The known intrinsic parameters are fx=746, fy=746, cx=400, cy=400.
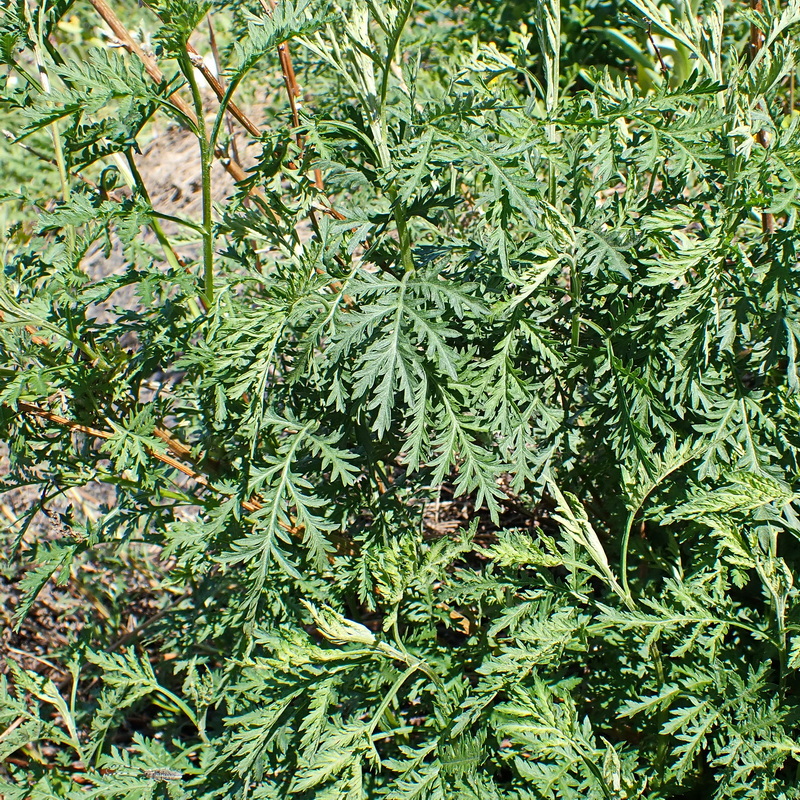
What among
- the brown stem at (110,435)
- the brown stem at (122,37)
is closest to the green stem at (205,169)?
the brown stem at (122,37)

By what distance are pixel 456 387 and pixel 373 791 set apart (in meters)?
1.15

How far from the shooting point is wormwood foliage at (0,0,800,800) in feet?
6.08

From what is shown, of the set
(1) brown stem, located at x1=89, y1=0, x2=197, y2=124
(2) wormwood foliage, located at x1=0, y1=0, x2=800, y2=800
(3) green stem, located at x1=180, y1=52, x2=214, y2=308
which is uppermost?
(1) brown stem, located at x1=89, y1=0, x2=197, y2=124

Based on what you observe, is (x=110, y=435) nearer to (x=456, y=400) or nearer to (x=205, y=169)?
(x=205, y=169)

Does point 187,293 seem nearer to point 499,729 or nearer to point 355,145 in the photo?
point 355,145

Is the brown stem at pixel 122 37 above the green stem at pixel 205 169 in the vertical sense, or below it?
above

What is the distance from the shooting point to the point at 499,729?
1900 millimetres

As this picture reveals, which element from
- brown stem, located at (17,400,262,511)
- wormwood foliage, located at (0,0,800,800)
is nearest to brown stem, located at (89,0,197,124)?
wormwood foliage, located at (0,0,800,800)

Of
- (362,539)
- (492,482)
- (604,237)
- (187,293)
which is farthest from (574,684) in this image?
(187,293)

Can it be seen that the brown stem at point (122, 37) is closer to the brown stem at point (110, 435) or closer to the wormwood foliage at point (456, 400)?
the wormwood foliage at point (456, 400)

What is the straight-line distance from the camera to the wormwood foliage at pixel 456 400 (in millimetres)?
1854

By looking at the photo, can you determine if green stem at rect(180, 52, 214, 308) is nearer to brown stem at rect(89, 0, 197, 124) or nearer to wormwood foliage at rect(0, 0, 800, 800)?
wormwood foliage at rect(0, 0, 800, 800)

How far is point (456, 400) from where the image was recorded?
6.61 ft

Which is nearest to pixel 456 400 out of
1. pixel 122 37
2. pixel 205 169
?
pixel 205 169
